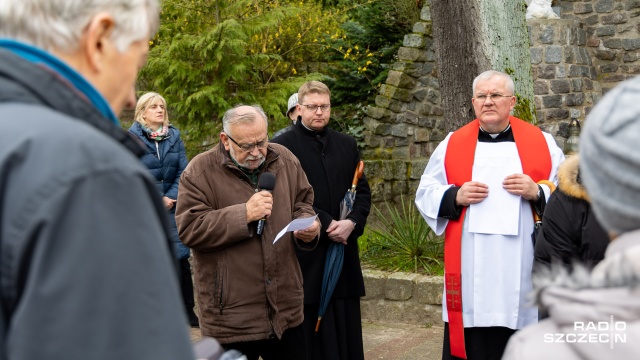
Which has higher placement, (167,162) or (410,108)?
(410,108)

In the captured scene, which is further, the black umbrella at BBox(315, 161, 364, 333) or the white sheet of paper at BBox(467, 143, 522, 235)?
the black umbrella at BBox(315, 161, 364, 333)

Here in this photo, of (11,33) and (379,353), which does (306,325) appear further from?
(11,33)

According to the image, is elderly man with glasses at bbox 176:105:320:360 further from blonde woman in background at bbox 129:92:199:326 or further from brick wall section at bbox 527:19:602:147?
brick wall section at bbox 527:19:602:147

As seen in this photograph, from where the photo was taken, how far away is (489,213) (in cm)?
484

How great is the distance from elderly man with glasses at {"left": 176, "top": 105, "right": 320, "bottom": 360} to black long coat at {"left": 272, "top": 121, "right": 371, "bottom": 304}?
864 millimetres

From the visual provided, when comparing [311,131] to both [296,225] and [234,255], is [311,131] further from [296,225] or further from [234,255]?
[234,255]

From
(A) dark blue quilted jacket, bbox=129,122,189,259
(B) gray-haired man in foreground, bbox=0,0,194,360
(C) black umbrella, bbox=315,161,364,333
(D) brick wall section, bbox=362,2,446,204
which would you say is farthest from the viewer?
(D) brick wall section, bbox=362,2,446,204

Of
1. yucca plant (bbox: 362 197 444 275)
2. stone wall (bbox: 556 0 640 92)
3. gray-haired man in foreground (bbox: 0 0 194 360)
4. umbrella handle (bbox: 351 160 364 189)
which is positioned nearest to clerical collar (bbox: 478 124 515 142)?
umbrella handle (bbox: 351 160 364 189)

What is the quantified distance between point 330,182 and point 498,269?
144 cm

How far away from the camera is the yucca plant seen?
7.75 meters

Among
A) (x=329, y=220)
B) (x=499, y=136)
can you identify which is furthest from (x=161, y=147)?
(x=499, y=136)

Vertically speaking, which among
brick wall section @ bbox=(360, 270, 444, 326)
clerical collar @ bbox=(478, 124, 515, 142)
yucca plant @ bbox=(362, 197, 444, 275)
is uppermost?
clerical collar @ bbox=(478, 124, 515, 142)

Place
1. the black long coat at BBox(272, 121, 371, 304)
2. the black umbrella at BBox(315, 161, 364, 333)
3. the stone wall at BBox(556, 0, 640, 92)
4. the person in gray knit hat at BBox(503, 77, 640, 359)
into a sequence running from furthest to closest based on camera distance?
the stone wall at BBox(556, 0, 640, 92) → the black long coat at BBox(272, 121, 371, 304) → the black umbrella at BBox(315, 161, 364, 333) → the person in gray knit hat at BBox(503, 77, 640, 359)

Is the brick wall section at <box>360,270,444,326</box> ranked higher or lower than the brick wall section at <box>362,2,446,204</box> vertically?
lower
